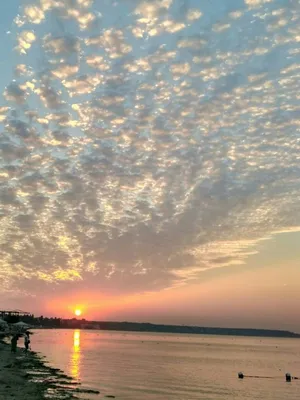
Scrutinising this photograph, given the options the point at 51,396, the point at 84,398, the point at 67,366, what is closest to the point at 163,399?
the point at 84,398

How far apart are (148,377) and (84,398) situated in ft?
83.8

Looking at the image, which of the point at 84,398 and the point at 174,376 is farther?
the point at 174,376

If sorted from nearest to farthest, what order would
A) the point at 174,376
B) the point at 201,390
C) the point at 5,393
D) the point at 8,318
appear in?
the point at 5,393, the point at 201,390, the point at 174,376, the point at 8,318

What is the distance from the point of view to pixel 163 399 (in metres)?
43.1

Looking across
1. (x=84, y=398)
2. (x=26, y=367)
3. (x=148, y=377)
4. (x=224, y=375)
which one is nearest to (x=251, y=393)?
(x=148, y=377)

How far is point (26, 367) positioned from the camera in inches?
2280

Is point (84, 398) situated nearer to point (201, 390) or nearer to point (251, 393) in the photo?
point (201, 390)

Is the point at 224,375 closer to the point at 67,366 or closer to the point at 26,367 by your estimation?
the point at 67,366

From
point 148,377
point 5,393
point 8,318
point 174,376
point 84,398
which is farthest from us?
point 8,318

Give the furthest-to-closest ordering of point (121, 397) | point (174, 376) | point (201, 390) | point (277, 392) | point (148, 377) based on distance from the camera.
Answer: point (174, 376) → point (148, 377) → point (277, 392) → point (201, 390) → point (121, 397)

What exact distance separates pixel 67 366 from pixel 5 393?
35074mm

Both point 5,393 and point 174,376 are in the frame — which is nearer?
point 5,393

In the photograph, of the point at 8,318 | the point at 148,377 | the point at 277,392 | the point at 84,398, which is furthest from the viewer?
the point at 8,318

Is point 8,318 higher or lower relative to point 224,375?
higher
